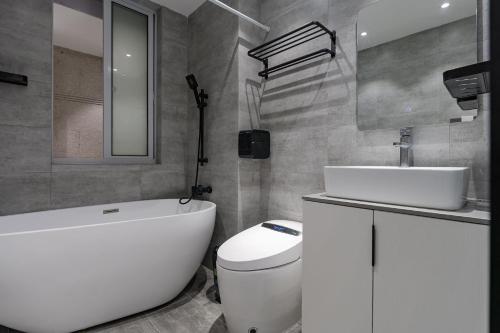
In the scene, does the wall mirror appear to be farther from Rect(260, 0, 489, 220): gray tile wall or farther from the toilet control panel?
the toilet control panel

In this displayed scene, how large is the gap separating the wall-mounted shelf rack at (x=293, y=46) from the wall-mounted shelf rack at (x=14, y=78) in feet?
5.46

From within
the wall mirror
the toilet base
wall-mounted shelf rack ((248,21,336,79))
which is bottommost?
the toilet base

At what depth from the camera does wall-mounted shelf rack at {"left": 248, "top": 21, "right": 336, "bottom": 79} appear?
1.57 meters

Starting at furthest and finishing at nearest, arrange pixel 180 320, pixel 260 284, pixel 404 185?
pixel 180 320 → pixel 260 284 → pixel 404 185

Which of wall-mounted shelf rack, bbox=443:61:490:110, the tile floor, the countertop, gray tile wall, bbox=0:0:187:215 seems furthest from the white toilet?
gray tile wall, bbox=0:0:187:215

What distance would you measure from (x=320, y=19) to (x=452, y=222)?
4.92 feet

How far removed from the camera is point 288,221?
1.79m

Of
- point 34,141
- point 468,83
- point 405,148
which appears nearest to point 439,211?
point 405,148

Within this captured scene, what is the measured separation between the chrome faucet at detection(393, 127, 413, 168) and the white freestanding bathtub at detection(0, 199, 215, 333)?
4.23ft

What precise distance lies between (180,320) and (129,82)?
7.17 feet

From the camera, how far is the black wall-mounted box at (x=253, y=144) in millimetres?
1844

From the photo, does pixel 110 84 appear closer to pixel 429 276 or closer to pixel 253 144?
pixel 253 144

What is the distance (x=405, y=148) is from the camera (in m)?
1.23

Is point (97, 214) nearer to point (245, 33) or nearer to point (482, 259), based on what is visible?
point (245, 33)
